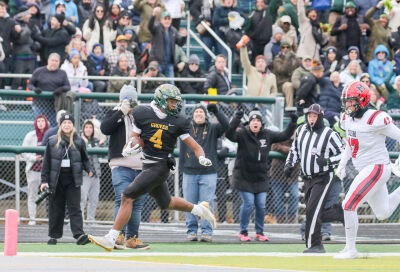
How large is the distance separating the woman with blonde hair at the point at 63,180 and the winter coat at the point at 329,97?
233 inches

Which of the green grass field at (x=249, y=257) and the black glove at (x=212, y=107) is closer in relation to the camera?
the green grass field at (x=249, y=257)

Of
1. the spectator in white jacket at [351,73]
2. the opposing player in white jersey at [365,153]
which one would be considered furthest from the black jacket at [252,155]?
the spectator in white jacket at [351,73]

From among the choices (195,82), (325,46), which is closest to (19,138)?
(195,82)

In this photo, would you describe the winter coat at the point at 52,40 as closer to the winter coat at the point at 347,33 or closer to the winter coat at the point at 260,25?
the winter coat at the point at 260,25

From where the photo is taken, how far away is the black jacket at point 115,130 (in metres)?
12.6

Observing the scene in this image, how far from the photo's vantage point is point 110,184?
52.6 ft

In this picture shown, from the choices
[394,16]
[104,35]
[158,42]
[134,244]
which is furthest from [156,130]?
[394,16]

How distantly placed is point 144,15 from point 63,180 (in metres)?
7.95

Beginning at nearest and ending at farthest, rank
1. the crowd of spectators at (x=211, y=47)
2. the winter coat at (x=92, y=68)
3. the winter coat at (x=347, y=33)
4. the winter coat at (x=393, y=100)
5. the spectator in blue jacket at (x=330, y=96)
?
the spectator in blue jacket at (x=330, y=96)
the crowd of spectators at (x=211, y=47)
the winter coat at (x=393, y=100)
the winter coat at (x=92, y=68)
the winter coat at (x=347, y=33)

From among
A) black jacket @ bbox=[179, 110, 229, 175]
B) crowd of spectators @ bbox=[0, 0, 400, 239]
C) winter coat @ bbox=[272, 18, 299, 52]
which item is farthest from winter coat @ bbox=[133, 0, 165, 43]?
black jacket @ bbox=[179, 110, 229, 175]

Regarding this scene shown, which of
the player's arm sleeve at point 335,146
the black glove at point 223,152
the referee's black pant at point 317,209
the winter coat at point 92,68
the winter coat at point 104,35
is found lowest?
the referee's black pant at point 317,209

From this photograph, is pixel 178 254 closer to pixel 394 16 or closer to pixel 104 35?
pixel 104 35

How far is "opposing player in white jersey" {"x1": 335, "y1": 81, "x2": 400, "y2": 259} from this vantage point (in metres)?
11.2

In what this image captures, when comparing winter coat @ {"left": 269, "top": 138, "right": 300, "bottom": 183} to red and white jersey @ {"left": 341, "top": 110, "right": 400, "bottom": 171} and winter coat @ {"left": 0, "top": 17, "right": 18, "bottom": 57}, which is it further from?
winter coat @ {"left": 0, "top": 17, "right": 18, "bottom": 57}
